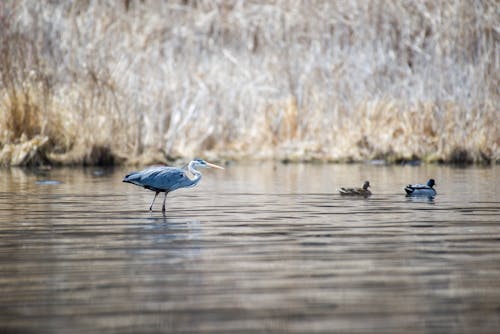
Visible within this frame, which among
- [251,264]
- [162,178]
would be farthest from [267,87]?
[251,264]

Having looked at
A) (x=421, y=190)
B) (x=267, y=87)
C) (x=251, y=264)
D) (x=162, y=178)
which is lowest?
(x=251, y=264)

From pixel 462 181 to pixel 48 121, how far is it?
414 inches

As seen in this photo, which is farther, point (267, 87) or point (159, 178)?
point (267, 87)

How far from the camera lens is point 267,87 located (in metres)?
29.7

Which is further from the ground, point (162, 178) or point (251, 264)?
point (162, 178)

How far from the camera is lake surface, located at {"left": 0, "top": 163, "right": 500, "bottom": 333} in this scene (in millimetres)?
6121

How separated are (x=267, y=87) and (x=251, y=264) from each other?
21752 millimetres

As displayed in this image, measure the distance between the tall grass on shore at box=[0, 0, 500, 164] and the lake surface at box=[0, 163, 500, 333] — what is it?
981 cm

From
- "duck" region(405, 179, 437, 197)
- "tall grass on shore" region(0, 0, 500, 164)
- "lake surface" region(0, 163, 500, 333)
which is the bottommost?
"lake surface" region(0, 163, 500, 333)

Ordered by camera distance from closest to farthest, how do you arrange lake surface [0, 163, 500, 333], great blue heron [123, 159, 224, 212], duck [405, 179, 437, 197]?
lake surface [0, 163, 500, 333] → great blue heron [123, 159, 224, 212] → duck [405, 179, 437, 197]

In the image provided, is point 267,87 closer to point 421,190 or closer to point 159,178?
point 421,190

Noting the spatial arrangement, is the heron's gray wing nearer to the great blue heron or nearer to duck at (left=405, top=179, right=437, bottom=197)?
the great blue heron

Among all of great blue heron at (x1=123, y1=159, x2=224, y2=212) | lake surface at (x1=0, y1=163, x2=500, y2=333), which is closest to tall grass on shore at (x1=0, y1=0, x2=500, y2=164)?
lake surface at (x1=0, y1=163, x2=500, y2=333)

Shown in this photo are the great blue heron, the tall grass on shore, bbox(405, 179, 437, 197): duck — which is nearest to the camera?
the great blue heron
